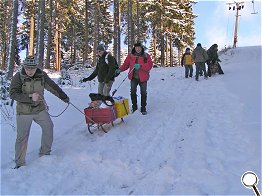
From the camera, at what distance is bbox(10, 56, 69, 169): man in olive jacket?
6719 millimetres

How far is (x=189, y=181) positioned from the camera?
5578 mm

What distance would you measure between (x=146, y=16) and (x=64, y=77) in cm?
2157

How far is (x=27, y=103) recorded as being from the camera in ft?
22.5

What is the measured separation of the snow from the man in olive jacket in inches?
14.4

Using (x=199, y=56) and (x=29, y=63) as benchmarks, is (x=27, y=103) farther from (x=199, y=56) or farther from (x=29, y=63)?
(x=199, y=56)

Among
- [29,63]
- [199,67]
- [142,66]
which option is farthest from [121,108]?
[199,67]

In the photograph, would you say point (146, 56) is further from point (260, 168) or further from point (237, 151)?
point (260, 168)

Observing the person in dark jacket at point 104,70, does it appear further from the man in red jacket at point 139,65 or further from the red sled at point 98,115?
the red sled at point 98,115

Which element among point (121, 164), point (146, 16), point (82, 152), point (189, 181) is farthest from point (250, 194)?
point (146, 16)

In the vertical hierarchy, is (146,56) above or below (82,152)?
above

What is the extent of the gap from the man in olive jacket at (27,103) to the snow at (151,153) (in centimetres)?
37

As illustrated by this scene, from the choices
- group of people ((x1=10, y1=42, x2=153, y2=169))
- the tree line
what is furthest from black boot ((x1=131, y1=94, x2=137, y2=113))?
the tree line

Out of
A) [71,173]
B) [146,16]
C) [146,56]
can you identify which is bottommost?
[71,173]

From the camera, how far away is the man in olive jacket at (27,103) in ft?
22.0
